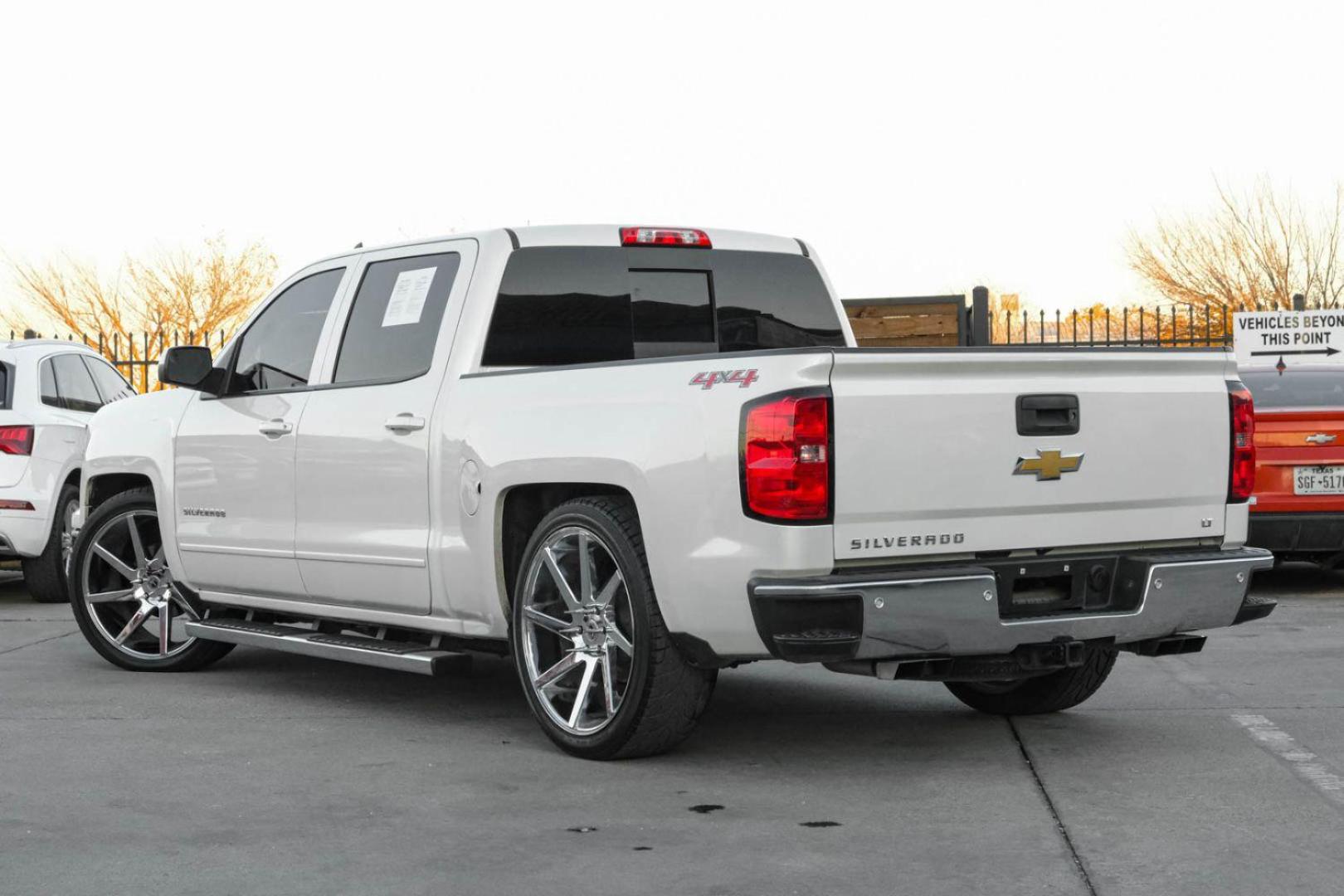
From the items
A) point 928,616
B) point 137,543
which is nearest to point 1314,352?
point 137,543

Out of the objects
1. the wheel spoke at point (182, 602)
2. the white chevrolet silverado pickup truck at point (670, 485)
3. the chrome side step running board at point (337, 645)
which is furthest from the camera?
the wheel spoke at point (182, 602)

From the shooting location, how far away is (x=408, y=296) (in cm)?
699

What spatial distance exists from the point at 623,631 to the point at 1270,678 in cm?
337

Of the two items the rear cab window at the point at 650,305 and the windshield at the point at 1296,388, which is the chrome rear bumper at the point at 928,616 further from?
the windshield at the point at 1296,388

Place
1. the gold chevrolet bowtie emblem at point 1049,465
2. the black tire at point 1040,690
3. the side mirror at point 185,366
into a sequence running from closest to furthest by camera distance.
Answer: the gold chevrolet bowtie emblem at point 1049,465 < the black tire at point 1040,690 < the side mirror at point 185,366

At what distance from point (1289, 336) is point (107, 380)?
42.0 feet

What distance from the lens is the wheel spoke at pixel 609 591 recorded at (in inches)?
232

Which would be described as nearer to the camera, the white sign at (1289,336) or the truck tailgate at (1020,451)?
the truck tailgate at (1020,451)

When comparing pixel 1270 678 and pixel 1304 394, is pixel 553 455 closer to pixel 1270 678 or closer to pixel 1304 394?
pixel 1270 678

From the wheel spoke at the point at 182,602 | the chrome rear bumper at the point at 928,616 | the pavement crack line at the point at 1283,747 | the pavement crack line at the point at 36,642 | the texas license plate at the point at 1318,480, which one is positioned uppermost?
the chrome rear bumper at the point at 928,616

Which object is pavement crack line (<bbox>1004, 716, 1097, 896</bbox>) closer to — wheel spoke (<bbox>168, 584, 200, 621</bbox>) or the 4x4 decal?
the 4x4 decal

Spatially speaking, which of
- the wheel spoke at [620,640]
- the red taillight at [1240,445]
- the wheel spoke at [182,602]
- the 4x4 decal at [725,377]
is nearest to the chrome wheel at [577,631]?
the wheel spoke at [620,640]

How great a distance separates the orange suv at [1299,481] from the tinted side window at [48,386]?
776cm

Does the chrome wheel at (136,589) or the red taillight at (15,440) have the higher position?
the red taillight at (15,440)
